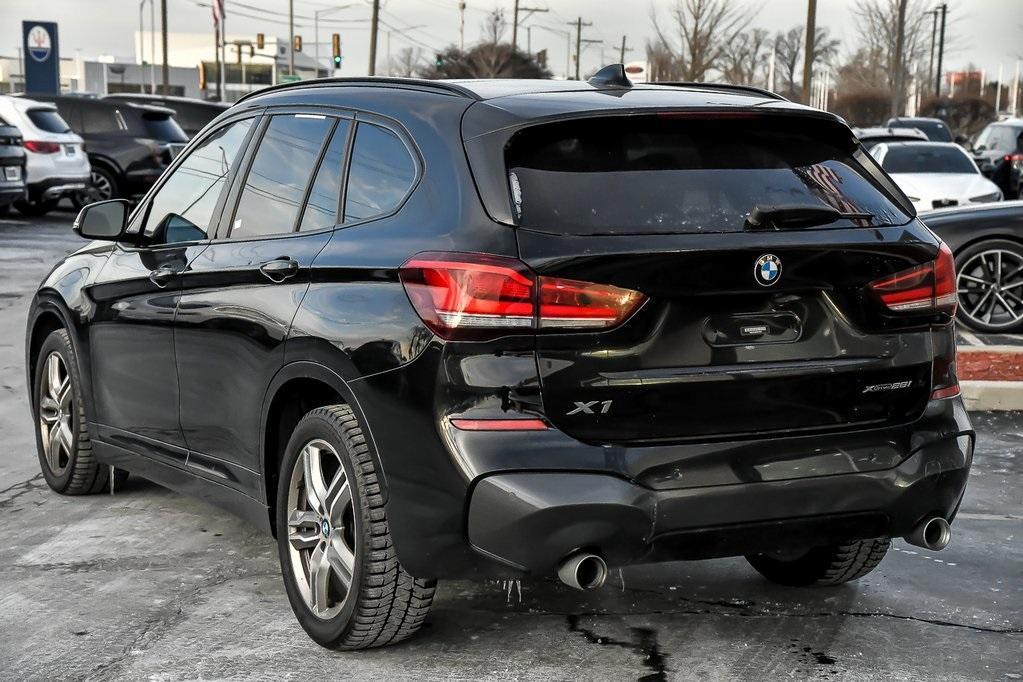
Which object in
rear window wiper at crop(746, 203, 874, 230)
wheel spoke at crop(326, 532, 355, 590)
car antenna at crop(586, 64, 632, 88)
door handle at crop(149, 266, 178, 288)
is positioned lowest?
wheel spoke at crop(326, 532, 355, 590)

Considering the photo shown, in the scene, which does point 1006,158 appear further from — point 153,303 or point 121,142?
point 153,303

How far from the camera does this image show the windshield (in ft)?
65.5

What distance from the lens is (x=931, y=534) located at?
4.29 meters

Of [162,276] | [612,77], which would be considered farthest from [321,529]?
[612,77]

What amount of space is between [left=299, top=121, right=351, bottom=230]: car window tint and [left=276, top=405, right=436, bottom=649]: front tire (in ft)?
A: 2.06

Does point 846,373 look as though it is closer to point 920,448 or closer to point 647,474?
point 920,448

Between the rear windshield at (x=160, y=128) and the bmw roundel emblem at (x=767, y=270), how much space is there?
76.1ft

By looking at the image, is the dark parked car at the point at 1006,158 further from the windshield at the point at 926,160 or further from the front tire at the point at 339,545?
the front tire at the point at 339,545

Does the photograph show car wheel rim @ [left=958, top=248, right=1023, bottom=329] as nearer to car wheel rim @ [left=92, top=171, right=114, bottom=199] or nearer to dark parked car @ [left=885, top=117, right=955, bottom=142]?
car wheel rim @ [left=92, top=171, right=114, bottom=199]

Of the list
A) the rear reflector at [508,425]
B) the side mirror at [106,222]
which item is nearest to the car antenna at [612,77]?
the rear reflector at [508,425]

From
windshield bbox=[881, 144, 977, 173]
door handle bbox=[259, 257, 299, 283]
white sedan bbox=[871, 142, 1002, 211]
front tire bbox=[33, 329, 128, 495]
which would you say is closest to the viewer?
door handle bbox=[259, 257, 299, 283]

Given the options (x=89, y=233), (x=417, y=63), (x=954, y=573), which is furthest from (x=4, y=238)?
(x=417, y=63)

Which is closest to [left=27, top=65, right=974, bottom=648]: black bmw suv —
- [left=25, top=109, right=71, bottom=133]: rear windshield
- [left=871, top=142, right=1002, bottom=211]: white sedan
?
[left=871, top=142, right=1002, bottom=211]: white sedan

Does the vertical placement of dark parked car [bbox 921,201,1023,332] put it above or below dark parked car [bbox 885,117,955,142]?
below
